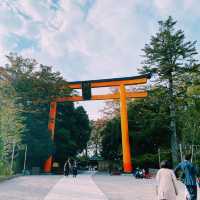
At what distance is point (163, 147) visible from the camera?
3303 cm

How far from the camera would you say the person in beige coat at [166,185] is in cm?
578

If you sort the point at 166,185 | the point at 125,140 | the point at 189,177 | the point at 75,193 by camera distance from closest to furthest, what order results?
1. the point at 166,185
2. the point at 189,177
3. the point at 75,193
4. the point at 125,140

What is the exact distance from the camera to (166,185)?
5809mm

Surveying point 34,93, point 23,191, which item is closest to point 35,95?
point 34,93

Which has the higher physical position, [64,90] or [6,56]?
[6,56]

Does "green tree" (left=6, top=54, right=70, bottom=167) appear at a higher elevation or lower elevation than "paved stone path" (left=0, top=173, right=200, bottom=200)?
higher

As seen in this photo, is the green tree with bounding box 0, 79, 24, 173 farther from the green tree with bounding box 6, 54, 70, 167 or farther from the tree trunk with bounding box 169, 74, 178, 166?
the tree trunk with bounding box 169, 74, 178, 166

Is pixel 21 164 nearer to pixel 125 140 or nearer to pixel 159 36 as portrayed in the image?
pixel 125 140

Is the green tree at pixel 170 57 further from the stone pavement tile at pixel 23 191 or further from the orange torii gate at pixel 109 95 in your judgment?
the stone pavement tile at pixel 23 191

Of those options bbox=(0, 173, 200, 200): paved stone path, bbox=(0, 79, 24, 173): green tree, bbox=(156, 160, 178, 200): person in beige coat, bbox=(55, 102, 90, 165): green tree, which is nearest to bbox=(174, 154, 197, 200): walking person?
bbox=(156, 160, 178, 200): person in beige coat

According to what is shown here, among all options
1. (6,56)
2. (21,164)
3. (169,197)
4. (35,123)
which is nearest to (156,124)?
(35,123)

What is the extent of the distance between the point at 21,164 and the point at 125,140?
10746mm

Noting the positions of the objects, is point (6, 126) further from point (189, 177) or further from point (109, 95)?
point (189, 177)

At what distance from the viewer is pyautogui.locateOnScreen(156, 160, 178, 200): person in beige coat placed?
5779 millimetres
